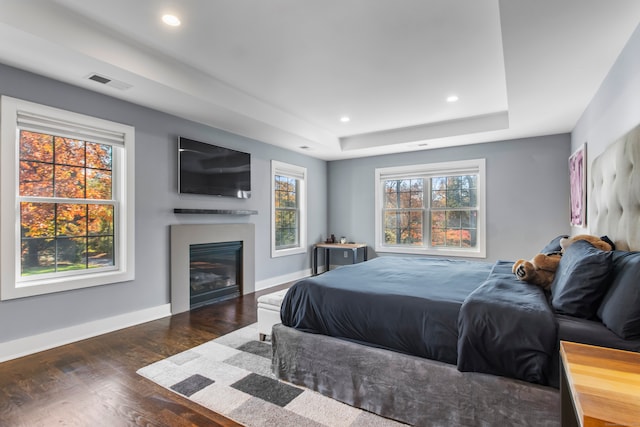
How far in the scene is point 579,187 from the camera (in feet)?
12.2

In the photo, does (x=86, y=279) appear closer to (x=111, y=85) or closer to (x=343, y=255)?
(x=111, y=85)

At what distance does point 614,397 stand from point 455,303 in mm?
958

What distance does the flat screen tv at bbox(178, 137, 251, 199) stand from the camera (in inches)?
159

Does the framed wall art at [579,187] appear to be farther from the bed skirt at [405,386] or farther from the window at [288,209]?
the window at [288,209]

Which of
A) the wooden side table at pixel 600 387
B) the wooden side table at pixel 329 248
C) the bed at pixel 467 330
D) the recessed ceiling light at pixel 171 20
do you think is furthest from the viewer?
the wooden side table at pixel 329 248

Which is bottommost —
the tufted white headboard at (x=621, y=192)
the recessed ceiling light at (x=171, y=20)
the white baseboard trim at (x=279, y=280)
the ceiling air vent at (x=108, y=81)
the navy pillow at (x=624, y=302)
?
the white baseboard trim at (x=279, y=280)

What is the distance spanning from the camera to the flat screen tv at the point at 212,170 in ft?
13.2

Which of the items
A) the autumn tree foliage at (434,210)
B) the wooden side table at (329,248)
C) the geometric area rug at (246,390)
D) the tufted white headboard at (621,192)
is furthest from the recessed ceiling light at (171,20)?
the autumn tree foliage at (434,210)

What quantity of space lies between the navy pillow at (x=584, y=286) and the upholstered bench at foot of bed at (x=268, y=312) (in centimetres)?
197

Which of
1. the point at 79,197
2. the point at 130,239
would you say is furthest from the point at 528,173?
the point at 79,197

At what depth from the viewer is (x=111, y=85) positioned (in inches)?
120

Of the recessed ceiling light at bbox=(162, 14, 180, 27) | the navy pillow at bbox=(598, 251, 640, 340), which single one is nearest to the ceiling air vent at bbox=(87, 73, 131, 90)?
the recessed ceiling light at bbox=(162, 14, 180, 27)

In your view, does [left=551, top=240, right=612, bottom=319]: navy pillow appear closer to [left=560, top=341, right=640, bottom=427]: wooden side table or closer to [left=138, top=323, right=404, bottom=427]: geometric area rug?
[left=560, top=341, right=640, bottom=427]: wooden side table

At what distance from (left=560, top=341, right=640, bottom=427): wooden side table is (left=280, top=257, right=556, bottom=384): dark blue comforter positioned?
1.02ft
